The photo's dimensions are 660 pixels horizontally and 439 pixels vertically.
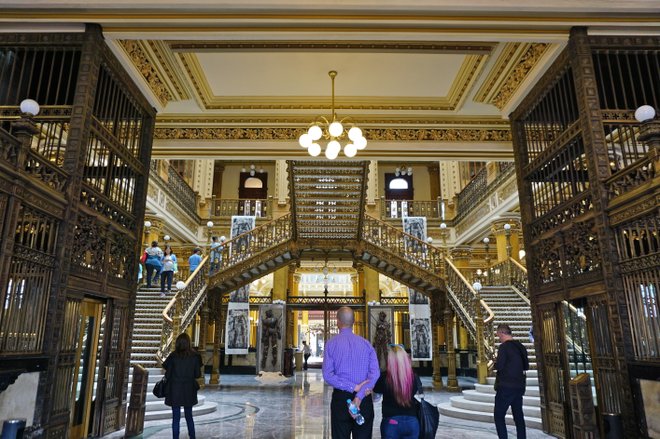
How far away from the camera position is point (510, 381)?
5.01 m

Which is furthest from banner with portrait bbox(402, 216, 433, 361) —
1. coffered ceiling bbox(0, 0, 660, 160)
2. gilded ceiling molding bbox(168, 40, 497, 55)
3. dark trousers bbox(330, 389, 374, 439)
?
dark trousers bbox(330, 389, 374, 439)

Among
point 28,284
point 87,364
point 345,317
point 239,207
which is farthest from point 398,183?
point 345,317

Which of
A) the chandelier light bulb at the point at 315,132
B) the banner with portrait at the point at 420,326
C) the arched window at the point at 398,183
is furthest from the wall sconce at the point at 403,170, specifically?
the chandelier light bulb at the point at 315,132

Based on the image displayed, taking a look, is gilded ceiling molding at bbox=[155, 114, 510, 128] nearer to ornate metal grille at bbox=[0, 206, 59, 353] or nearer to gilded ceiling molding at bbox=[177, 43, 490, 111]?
gilded ceiling molding at bbox=[177, 43, 490, 111]

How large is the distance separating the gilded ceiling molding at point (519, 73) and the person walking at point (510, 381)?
12.9ft

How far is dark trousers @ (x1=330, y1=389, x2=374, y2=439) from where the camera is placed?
11.3 feet

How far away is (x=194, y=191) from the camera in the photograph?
68.6ft

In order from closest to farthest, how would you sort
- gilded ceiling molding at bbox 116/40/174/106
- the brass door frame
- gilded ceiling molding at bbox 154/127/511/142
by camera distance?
the brass door frame, gilded ceiling molding at bbox 116/40/174/106, gilded ceiling molding at bbox 154/127/511/142

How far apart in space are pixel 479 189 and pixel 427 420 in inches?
609

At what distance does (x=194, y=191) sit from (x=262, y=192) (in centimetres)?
429

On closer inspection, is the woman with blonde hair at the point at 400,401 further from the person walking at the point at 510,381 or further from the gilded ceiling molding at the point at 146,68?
the gilded ceiling molding at the point at 146,68

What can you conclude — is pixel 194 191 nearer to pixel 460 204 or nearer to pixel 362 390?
pixel 460 204

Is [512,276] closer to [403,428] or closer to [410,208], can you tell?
[410,208]

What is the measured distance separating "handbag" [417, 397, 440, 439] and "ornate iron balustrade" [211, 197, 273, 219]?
18331mm
